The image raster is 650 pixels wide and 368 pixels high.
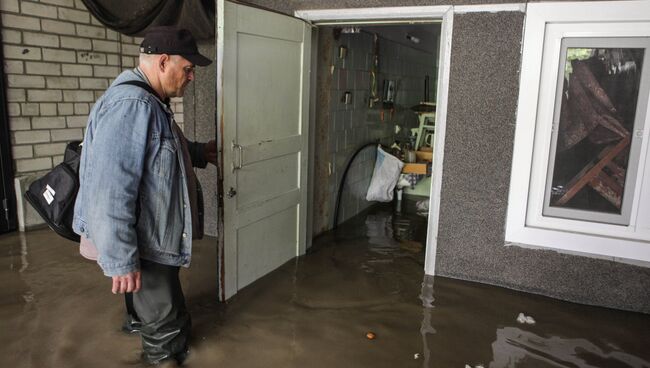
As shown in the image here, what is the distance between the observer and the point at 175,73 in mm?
2131

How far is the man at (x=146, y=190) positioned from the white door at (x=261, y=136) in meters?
0.60

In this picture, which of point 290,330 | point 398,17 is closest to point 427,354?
point 290,330

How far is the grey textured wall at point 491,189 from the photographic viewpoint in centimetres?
308

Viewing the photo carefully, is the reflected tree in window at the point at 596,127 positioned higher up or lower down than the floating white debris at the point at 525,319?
higher up

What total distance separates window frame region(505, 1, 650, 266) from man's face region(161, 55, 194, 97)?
6.73 feet

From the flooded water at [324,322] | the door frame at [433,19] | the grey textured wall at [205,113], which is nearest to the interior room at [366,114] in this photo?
the door frame at [433,19]

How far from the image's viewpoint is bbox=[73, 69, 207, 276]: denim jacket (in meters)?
1.88

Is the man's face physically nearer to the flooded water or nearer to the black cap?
the black cap

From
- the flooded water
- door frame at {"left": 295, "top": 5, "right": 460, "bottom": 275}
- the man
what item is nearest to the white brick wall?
the flooded water

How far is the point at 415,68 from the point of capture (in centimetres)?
675

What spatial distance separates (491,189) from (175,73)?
2145mm

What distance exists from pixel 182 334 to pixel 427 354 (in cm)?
124

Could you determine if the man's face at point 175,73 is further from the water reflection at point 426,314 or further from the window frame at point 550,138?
the window frame at point 550,138

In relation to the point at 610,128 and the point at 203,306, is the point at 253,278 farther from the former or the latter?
the point at 610,128
